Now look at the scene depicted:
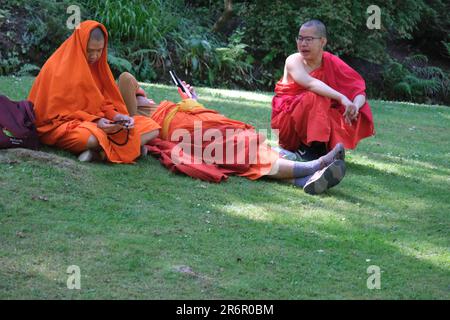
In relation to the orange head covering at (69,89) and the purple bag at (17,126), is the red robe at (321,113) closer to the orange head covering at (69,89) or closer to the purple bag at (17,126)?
the orange head covering at (69,89)

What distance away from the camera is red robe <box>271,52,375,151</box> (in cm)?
670

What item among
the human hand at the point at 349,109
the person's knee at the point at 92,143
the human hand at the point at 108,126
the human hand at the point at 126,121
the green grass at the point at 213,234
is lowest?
the green grass at the point at 213,234

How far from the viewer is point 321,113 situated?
670 cm

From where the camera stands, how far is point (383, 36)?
601 inches

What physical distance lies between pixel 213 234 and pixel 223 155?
1.55 m

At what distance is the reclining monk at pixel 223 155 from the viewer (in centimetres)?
622

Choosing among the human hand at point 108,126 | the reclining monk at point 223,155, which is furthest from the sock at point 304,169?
the human hand at point 108,126

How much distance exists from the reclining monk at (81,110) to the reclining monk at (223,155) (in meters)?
0.32

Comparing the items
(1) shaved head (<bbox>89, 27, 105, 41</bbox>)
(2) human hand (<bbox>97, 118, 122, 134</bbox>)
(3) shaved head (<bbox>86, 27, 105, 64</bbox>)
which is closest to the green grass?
(2) human hand (<bbox>97, 118, 122, 134</bbox>)

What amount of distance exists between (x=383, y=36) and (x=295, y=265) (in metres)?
11.6

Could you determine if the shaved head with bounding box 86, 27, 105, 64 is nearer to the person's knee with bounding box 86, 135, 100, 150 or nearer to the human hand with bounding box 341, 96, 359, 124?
the person's knee with bounding box 86, 135, 100, 150

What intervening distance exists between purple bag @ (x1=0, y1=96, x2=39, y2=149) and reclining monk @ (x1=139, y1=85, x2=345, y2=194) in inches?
42.5

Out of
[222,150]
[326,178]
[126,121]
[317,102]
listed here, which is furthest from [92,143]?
[317,102]

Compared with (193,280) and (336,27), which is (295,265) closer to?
(193,280)
